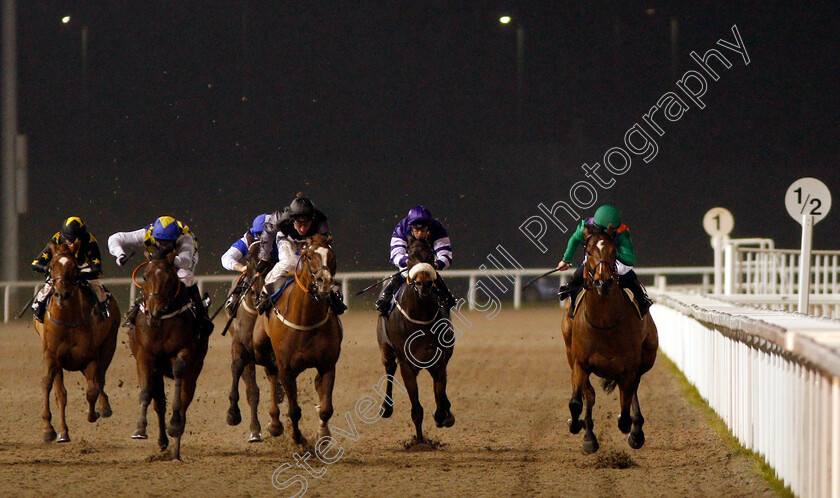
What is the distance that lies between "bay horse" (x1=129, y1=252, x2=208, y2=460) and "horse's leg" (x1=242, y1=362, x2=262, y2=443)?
2.24 ft

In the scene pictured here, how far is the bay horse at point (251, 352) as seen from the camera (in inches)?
287

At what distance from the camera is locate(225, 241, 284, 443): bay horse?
729cm

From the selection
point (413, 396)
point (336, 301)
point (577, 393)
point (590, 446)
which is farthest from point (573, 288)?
point (336, 301)

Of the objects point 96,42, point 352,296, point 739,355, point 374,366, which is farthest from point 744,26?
point 739,355

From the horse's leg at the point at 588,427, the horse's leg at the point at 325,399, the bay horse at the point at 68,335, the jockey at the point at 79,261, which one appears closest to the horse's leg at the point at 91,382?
the bay horse at the point at 68,335

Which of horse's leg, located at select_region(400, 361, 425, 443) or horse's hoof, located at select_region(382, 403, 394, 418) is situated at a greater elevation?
horse's leg, located at select_region(400, 361, 425, 443)

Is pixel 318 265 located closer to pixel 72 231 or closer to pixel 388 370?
pixel 388 370

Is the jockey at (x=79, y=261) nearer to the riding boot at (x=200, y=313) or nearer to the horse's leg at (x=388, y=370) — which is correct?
the riding boot at (x=200, y=313)

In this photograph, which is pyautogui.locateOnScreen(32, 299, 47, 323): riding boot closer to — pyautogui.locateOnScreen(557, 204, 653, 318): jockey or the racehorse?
the racehorse

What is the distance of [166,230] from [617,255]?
3072 millimetres

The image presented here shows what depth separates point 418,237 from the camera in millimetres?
7277

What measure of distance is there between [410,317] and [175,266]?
1.68m

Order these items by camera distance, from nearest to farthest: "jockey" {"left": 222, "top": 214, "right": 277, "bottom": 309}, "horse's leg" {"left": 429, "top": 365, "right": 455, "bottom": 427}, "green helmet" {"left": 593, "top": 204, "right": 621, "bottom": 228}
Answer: "green helmet" {"left": 593, "top": 204, "right": 621, "bottom": 228} → "horse's leg" {"left": 429, "top": 365, "right": 455, "bottom": 427} → "jockey" {"left": 222, "top": 214, "right": 277, "bottom": 309}

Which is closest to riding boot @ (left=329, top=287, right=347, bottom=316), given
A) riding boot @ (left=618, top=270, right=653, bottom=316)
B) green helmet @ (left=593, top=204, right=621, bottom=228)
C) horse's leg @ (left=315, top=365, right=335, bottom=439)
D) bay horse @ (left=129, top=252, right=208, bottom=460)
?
horse's leg @ (left=315, top=365, right=335, bottom=439)
